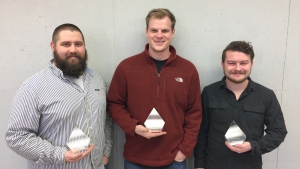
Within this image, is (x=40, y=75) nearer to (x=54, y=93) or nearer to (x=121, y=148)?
(x=54, y=93)

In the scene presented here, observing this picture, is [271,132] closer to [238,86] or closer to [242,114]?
[242,114]

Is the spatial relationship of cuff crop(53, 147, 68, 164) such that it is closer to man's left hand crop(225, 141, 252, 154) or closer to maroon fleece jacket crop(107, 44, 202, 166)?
maroon fleece jacket crop(107, 44, 202, 166)

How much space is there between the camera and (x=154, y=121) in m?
1.63

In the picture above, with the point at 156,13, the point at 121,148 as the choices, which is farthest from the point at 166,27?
the point at 121,148

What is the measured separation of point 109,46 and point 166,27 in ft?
2.07

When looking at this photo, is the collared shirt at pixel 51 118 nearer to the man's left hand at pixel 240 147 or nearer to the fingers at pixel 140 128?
the fingers at pixel 140 128

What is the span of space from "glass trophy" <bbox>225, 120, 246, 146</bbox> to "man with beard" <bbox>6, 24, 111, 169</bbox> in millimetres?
950

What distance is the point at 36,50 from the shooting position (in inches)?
82.0

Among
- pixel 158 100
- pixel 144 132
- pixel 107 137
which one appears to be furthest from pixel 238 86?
pixel 107 137

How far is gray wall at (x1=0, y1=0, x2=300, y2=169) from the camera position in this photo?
80.0 inches

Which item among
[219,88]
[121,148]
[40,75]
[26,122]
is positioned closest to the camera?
[26,122]

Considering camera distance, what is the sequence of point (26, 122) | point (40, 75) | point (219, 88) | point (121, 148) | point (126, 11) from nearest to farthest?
point (26, 122) → point (40, 75) → point (219, 88) → point (126, 11) → point (121, 148)

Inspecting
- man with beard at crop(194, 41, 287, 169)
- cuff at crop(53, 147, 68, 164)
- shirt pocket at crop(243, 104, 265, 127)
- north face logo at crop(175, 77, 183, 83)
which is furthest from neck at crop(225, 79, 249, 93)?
cuff at crop(53, 147, 68, 164)

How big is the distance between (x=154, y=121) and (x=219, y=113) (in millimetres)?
575
